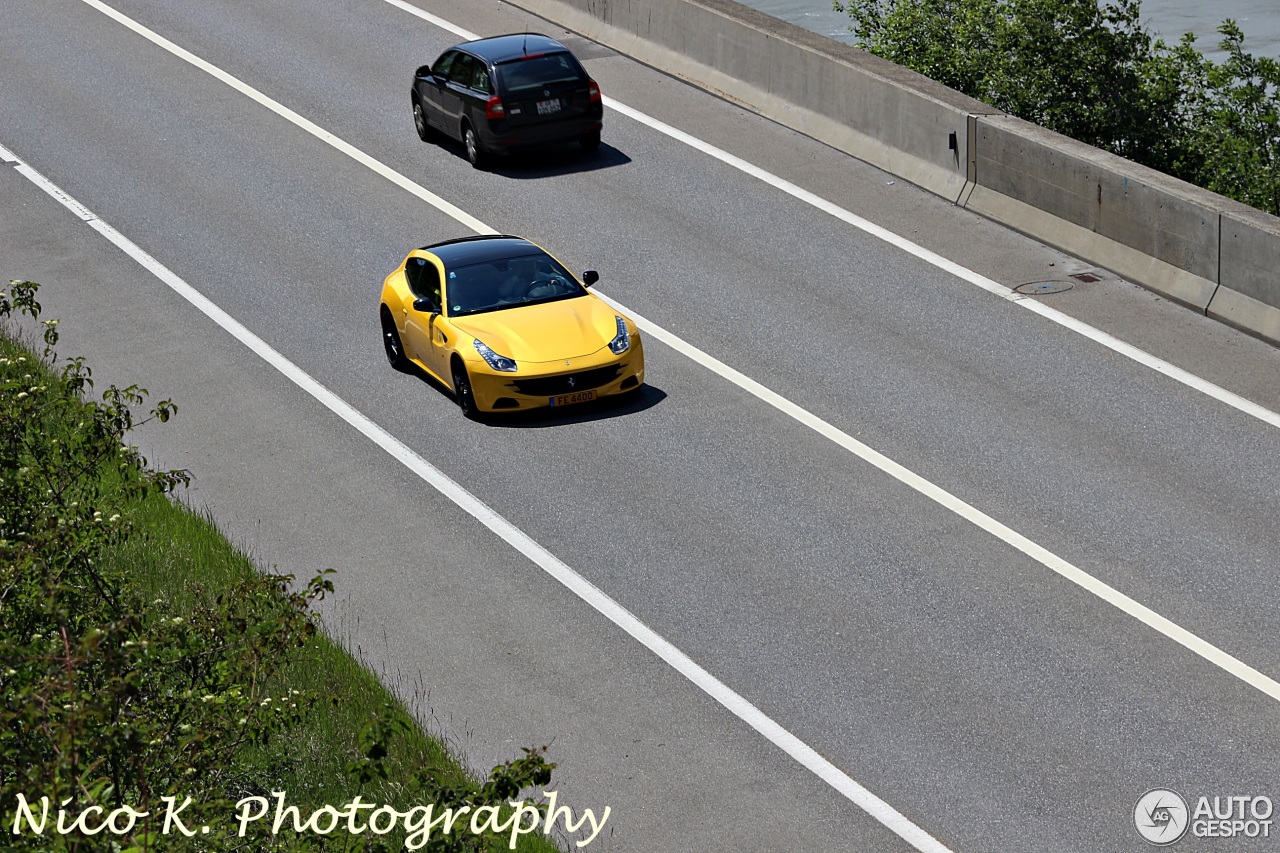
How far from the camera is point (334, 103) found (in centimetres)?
2569

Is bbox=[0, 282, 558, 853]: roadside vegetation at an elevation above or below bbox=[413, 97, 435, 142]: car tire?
above

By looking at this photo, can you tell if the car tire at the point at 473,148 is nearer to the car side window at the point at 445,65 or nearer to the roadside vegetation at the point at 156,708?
the car side window at the point at 445,65

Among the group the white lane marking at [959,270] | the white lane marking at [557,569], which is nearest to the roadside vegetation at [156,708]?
the white lane marking at [557,569]

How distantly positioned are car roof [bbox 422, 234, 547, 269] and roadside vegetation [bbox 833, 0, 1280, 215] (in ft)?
27.9

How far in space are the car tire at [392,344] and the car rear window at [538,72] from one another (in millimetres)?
6596

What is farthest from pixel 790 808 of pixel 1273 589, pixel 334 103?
pixel 334 103

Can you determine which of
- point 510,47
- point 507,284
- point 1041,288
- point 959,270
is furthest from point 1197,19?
point 507,284

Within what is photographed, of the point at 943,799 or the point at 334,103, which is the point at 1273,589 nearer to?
the point at 943,799

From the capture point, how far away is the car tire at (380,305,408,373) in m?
17.0

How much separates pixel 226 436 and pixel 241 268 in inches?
188

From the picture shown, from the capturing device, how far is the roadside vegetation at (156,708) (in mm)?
6129

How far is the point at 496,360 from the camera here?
15.4m

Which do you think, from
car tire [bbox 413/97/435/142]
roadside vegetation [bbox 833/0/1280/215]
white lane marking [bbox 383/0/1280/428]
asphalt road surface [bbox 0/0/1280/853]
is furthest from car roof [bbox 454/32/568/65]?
roadside vegetation [bbox 833/0/1280/215]

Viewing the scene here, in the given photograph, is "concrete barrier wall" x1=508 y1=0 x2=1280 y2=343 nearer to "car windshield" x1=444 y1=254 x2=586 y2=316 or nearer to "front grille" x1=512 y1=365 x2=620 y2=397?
"car windshield" x1=444 y1=254 x2=586 y2=316
